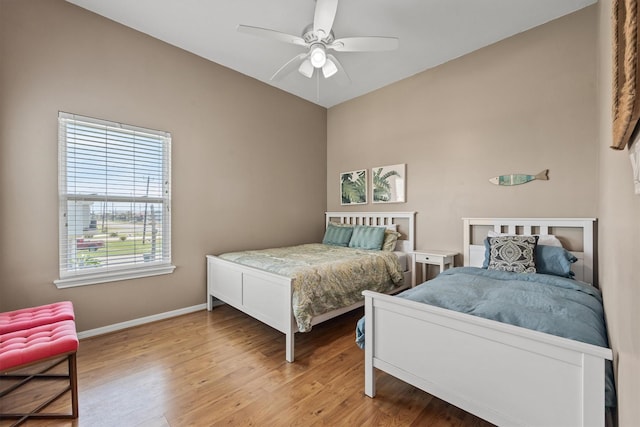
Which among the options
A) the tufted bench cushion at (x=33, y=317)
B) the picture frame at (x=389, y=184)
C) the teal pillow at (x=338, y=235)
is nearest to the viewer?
the tufted bench cushion at (x=33, y=317)

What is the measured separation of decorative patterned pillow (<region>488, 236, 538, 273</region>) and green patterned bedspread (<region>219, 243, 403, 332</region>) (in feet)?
3.41

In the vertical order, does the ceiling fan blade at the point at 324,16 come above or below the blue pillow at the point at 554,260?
above

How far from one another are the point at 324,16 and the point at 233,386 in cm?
278

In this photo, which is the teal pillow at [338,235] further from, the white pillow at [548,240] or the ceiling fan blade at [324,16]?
the ceiling fan blade at [324,16]

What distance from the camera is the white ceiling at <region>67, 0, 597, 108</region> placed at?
2.51 metres

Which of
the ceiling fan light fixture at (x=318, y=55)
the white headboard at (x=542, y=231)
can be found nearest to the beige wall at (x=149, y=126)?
the ceiling fan light fixture at (x=318, y=55)

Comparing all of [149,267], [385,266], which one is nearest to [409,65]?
[385,266]

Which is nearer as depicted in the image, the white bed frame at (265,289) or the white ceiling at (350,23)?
the white bed frame at (265,289)

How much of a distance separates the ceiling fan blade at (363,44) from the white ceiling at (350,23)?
425 mm

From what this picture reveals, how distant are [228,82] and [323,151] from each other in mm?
1888

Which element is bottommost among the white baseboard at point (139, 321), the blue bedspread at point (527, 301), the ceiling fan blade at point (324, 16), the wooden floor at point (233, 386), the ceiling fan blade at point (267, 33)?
the wooden floor at point (233, 386)

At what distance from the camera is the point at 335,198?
4801 millimetres

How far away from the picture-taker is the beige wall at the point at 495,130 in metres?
2.58

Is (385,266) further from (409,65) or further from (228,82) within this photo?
(228,82)
